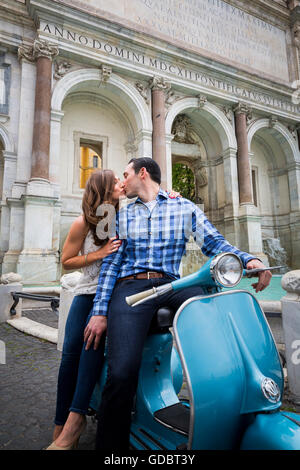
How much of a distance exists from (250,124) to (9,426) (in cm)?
1468

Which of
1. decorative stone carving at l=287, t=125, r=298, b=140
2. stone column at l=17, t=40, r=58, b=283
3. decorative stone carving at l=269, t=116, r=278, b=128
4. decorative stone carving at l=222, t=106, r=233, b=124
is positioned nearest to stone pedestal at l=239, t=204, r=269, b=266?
decorative stone carving at l=222, t=106, r=233, b=124

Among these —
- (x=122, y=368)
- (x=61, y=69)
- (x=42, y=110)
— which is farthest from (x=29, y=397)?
(x=61, y=69)

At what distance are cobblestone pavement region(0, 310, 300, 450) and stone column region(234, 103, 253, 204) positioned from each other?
11194mm

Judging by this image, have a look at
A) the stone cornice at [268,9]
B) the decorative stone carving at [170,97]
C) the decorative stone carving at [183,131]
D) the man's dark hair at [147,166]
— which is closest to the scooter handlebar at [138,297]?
the man's dark hair at [147,166]

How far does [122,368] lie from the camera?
110cm

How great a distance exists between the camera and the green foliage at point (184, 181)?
16156 mm

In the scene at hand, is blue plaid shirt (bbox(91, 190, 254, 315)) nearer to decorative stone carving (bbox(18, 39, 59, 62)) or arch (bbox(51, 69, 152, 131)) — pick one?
arch (bbox(51, 69, 152, 131))

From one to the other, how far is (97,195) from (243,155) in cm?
1266

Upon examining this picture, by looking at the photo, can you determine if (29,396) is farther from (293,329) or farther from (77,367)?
(293,329)

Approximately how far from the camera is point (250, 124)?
13.6 m

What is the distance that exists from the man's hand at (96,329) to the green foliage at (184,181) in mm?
14732

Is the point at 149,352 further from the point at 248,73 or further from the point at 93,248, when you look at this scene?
the point at 248,73
